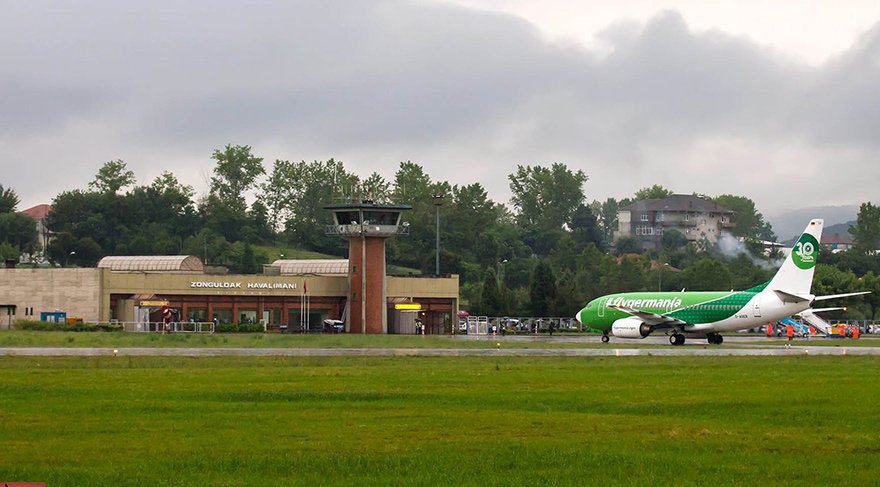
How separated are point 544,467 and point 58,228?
16681 centimetres

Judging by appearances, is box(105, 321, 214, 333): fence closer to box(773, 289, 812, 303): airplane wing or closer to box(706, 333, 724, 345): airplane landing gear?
box(706, 333, 724, 345): airplane landing gear

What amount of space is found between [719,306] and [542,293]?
1884 inches

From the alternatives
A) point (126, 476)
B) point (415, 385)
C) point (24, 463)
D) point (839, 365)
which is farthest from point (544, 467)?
point (839, 365)

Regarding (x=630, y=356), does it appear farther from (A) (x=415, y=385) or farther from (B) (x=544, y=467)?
(B) (x=544, y=467)

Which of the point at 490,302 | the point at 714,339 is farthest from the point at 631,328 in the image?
the point at 490,302

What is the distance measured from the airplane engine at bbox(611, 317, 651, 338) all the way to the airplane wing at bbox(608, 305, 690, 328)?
382 mm

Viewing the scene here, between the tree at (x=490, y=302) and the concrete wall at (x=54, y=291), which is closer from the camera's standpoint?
the concrete wall at (x=54, y=291)

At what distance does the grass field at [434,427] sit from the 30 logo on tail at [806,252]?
115 feet

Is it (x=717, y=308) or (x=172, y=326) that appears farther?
(x=172, y=326)

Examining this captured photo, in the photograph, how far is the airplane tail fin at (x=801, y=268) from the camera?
79062mm

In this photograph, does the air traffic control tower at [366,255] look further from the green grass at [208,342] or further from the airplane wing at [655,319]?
the green grass at [208,342]

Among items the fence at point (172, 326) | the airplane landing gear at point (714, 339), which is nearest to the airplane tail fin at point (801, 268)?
the airplane landing gear at point (714, 339)

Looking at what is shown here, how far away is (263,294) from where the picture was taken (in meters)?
113

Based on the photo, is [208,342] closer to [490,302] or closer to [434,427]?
[434,427]
